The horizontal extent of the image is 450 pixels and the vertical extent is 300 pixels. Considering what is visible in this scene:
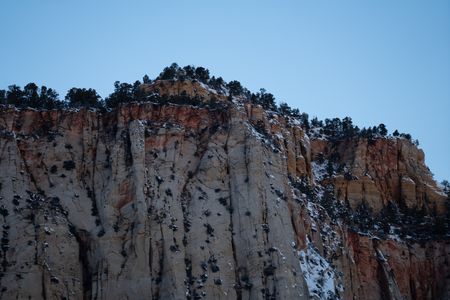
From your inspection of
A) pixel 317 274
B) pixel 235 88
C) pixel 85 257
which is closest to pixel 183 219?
pixel 85 257

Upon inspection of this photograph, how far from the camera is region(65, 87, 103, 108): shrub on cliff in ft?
238

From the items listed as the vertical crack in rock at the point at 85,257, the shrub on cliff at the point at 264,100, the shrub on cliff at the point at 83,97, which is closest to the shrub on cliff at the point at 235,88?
the shrub on cliff at the point at 264,100

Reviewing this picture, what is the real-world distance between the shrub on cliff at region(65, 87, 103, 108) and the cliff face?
8.84 ft

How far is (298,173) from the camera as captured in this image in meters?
75.9


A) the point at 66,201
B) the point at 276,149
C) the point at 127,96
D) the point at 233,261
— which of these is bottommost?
the point at 233,261

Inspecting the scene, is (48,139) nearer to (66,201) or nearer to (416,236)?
(66,201)

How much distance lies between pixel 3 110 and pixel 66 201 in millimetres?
10237

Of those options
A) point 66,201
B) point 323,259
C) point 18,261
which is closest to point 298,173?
point 323,259

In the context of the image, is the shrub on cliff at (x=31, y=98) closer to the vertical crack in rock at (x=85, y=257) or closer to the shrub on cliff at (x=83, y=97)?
the shrub on cliff at (x=83, y=97)

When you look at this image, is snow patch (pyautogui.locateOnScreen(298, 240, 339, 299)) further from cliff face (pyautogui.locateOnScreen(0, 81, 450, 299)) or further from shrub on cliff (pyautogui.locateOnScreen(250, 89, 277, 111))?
shrub on cliff (pyautogui.locateOnScreen(250, 89, 277, 111))

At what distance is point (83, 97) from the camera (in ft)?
244

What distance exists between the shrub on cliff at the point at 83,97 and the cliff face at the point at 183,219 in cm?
270

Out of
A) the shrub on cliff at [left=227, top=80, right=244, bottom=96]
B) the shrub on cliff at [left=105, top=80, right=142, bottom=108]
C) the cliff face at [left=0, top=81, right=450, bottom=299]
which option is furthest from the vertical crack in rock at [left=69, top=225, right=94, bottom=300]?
the shrub on cliff at [left=227, top=80, right=244, bottom=96]

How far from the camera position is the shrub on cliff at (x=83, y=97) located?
72.6m
